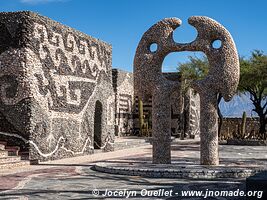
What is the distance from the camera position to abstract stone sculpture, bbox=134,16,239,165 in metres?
12.0

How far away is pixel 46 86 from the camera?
1515cm

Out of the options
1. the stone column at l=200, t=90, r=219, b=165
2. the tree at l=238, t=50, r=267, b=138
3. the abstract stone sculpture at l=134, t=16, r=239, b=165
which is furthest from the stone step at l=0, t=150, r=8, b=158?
the tree at l=238, t=50, r=267, b=138

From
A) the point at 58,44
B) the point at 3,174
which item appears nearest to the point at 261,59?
the point at 58,44

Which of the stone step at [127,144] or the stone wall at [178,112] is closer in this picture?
the stone step at [127,144]

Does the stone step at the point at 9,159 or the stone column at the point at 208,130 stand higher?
the stone column at the point at 208,130

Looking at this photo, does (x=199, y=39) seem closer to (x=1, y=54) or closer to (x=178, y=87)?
(x=178, y=87)

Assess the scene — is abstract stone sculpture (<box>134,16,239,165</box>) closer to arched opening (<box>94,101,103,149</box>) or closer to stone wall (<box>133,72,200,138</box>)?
arched opening (<box>94,101,103,149</box>)

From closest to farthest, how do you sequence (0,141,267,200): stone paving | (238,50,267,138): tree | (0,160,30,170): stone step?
(0,141,267,200): stone paving
(0,160,30,170): stone step
(238,50,267,138): tree

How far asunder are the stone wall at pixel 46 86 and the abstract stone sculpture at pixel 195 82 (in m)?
3.96

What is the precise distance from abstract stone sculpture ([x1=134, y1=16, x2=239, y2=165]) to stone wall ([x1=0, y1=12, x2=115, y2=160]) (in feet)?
13.0

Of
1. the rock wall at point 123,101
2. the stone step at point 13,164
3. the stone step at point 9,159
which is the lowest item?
the stone step at point 13,164

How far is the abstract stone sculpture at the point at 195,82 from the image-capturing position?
472 inches

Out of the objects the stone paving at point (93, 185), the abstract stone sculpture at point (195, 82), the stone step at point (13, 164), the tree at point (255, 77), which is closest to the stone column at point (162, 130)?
the abstract stone sculpture at point (195, 82)

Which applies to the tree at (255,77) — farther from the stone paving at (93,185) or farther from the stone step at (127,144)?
the stone paving at (93,185)
